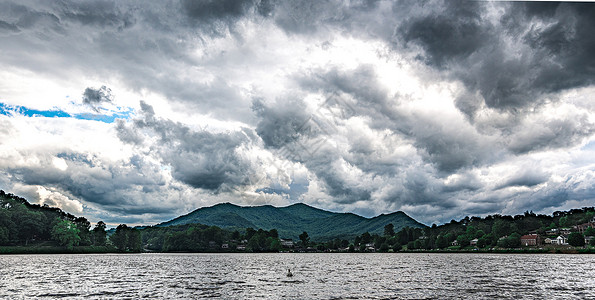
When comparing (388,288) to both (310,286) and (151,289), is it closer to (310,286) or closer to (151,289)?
(310,286)

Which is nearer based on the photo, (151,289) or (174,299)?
(174,299)

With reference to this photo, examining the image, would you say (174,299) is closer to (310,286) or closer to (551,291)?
(310,286)

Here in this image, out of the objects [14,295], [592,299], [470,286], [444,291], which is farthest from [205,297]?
[592,299]

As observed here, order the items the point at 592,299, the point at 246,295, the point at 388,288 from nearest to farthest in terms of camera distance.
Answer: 1. the point at 592,299
2. the point at 246,295
3. the point at 388,288

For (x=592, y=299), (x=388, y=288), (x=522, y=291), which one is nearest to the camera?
(x=592, y=299)

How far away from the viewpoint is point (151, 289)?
64.6 metres

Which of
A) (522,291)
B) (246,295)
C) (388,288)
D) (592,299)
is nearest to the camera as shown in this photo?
(592,299)

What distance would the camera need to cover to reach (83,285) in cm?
6850

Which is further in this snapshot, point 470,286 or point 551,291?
point 470,286

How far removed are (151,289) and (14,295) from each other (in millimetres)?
18775

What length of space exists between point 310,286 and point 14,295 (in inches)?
1799

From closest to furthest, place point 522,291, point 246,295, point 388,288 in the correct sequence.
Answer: point 246,295 < point 522,291 < point 388,288

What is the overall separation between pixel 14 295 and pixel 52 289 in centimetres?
748

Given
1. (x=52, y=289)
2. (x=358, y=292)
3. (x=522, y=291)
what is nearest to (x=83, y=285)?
(x=52, y=289)
